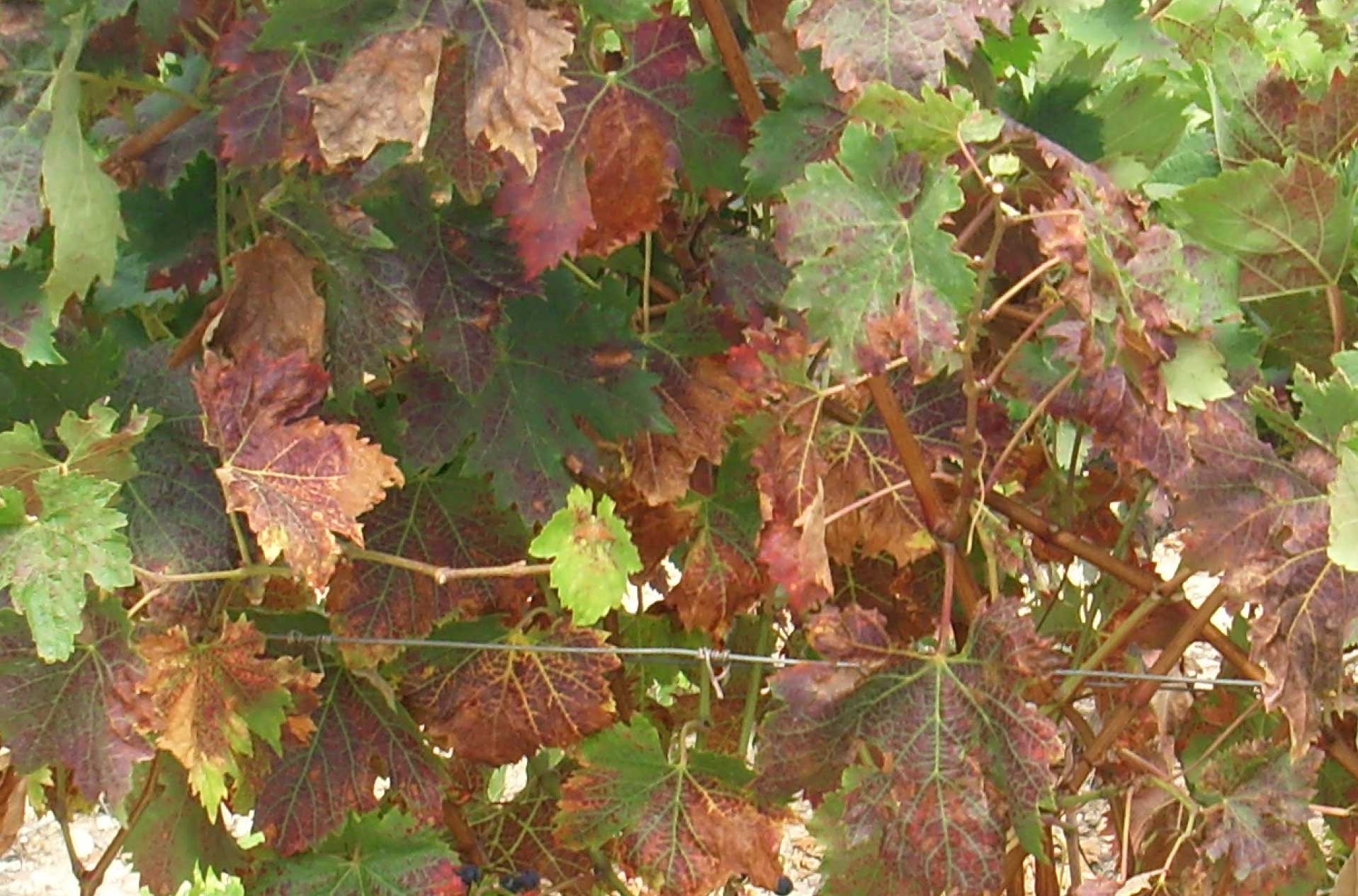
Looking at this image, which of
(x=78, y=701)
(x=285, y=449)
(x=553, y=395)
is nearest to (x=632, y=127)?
(x=553, y=395)

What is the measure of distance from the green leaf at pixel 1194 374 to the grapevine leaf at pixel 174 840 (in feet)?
2.53

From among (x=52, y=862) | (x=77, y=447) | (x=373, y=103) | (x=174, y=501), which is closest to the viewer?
(x=373, y=103)

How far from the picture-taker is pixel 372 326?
1.13 m

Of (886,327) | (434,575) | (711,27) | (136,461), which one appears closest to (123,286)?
(136,461)

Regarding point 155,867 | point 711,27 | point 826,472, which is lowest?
point 155,867

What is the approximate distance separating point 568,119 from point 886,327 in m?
0.28

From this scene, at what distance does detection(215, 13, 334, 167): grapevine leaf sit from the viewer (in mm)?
1066

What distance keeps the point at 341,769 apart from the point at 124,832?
16 centimetres

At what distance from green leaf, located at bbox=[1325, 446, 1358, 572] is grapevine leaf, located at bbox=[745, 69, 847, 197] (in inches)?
13.8

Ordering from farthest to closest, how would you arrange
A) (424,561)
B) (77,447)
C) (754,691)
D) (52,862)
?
(52,862)
(754,691)
(424,561)
(77,447)

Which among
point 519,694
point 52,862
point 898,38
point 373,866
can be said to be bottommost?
point 52,862

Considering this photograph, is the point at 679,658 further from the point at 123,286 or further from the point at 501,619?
the point at 123,286

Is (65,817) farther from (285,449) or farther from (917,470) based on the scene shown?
(917,470)

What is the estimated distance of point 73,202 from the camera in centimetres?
104
